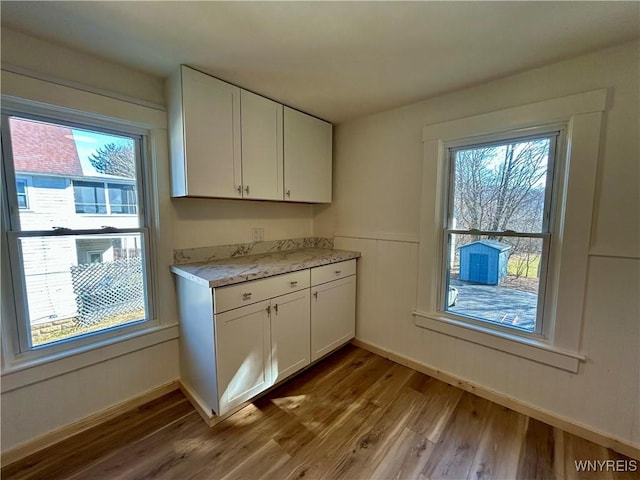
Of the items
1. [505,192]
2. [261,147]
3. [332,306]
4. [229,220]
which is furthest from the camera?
[332,306]

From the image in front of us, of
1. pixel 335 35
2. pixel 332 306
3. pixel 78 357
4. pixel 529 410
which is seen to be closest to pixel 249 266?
pixel 332 306

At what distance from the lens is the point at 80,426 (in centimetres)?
162

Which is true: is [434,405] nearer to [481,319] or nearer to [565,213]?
[481,319]

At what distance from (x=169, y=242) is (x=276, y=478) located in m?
1.58

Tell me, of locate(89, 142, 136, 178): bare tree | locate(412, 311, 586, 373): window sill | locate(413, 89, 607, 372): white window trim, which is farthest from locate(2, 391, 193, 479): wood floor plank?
locate(413, 89, 607, 372): white window trim

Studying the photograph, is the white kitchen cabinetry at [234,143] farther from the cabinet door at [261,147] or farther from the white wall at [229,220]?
the white wall at [229,220]

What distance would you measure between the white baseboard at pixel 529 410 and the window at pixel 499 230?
1.62ft

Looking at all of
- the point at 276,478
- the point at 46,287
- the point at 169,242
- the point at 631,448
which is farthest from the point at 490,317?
the point at 46,287

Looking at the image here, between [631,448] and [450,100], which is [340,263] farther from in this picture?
[631,448]

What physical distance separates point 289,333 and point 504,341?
59.5 inches

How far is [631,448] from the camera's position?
1481mm

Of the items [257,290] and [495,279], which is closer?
[257,290]

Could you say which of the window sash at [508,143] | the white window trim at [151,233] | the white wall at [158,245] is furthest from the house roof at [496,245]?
the white window trim at [151,233]

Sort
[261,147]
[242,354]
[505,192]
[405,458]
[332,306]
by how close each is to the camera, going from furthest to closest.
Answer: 1. [332,306]
2. [261,147]
3. [505,192]
4. [242,354]
5. [405,458]
